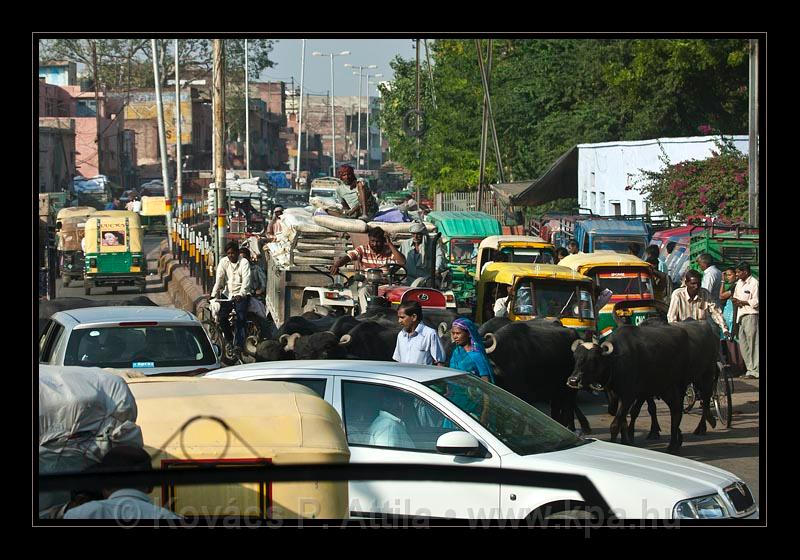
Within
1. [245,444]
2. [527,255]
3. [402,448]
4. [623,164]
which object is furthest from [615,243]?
[245,444]

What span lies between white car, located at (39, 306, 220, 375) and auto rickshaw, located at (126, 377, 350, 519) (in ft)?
17.0

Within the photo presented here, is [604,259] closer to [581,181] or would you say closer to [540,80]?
[581,181]

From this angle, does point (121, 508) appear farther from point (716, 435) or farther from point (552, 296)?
point (552, 296)

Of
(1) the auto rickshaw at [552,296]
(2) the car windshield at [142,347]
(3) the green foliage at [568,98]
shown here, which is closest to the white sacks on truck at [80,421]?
(2) the car windshield at [142,347]

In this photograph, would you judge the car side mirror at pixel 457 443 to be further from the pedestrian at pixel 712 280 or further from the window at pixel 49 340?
the pedestrian at pixel 712 280

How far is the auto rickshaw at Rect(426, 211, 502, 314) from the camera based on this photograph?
2494cm

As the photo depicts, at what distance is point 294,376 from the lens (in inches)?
300

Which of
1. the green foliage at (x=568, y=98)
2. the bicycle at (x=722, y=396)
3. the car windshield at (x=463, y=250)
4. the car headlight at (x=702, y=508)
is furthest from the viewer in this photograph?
the green foliage at (x=568, y=98)

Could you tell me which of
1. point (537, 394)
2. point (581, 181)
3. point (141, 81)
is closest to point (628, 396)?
point (537, 394)

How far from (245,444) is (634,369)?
7440mm

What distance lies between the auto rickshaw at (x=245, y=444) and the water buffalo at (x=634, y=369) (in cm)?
638

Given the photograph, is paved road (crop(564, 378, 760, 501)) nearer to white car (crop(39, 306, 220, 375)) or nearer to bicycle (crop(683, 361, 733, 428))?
bicycle (crop(683, 361, 733, 428))

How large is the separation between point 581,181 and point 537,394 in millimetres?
30668

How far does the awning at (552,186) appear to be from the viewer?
133 feet
